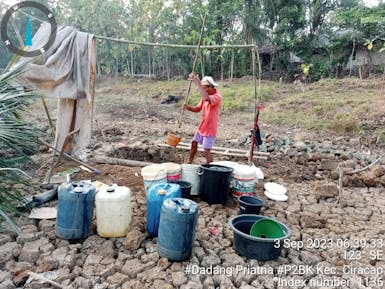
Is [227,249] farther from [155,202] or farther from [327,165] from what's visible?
[327,165]

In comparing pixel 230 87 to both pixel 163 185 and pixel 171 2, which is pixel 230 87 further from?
pixel 163 185

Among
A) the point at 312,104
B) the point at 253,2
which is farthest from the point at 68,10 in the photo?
the point at 312,104

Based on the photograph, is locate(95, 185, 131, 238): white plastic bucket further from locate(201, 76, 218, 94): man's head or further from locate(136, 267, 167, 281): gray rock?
locate(201, 76, 218, 94): man's head

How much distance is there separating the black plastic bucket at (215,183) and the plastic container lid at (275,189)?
0.84 metres

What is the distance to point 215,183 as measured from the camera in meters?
4.03

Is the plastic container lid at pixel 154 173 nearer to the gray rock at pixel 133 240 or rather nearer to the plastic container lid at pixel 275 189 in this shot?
the gray rock at pixel 133 240

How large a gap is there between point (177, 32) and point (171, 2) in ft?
6.25

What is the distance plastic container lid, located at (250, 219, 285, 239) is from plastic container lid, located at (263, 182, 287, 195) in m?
1.47

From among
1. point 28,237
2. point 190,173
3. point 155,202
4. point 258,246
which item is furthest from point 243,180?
point 28,237

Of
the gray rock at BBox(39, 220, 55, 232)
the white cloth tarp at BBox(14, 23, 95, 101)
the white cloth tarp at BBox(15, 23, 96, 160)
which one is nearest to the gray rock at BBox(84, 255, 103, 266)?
the gray rock at BBox(39, 220, 55, 232)

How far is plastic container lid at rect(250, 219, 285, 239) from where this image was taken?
3145 mm

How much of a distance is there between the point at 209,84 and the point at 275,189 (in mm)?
1850

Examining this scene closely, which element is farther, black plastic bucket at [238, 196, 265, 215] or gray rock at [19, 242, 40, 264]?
black plastic bucket at [238, 196, 265, 215]

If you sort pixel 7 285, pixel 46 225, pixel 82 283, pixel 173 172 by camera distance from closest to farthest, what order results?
pixel 7 285 < pixel 82 283 < pixel 46 225 < pixel 173 172
